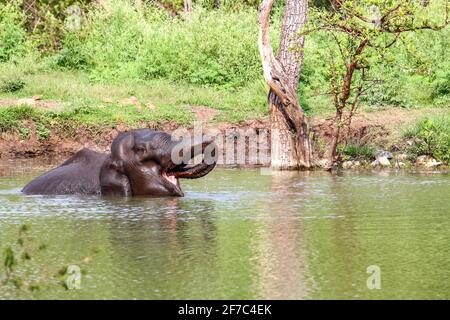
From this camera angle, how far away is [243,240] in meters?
10.2

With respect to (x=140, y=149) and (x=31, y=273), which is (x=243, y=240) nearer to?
(x=31, y=273)

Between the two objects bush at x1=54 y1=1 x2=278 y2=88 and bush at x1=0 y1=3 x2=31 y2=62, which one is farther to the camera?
bush at x1=0 y1=3 x2=31 y2=62

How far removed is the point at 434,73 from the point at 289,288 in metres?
13.8

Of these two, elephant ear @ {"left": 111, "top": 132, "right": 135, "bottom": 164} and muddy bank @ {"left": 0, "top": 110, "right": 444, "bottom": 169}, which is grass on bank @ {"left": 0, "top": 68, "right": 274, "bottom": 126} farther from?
elephant ear @ {"left": 111, "top": 132, "right": 135, "bottom": 164}

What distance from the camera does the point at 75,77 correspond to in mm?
22688

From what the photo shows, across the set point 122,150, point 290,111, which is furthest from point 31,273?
point 290,111

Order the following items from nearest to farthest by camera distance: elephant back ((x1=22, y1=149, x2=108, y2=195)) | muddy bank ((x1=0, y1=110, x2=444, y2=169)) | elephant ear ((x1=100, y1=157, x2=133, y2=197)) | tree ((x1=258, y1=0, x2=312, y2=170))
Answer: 1. elephant ear ((x1=100, y1=157, x2=133, y2=197))
2. elephant back ((x1=22, y1=149, x2=108, y2=195))
3. tree ((x1=258, y1=0, x2=312, y2=170))
4. muddy bank ((x1=0, y1=110, x2=444, y2=169))

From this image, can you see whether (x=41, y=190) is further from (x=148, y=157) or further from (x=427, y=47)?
(x=427, y=47)

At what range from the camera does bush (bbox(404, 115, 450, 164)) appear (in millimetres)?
17406

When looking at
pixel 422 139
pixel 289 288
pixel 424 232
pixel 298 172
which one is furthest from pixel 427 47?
pixel 289 288

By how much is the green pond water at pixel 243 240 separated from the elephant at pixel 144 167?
0.87 feet

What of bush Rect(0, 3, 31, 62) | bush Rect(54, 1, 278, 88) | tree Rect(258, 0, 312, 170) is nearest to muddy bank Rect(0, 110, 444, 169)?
tree Rect(258, 0, 312, 170)

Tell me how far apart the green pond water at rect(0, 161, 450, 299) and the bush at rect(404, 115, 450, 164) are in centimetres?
246

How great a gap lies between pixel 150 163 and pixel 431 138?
241 inches
